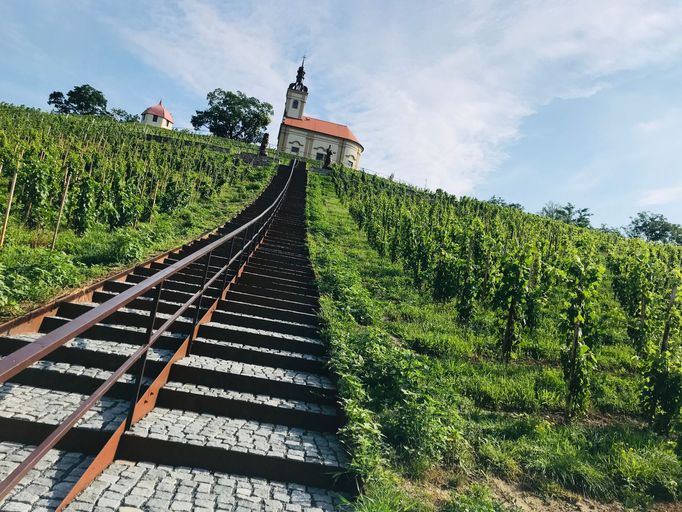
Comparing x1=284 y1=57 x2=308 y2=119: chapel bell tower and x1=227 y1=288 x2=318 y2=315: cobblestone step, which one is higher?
x1=284 y1=57 x2=308 y2=119: chapel bell tower

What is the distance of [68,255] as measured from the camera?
6371 millimetres

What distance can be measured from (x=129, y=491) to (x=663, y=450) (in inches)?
195

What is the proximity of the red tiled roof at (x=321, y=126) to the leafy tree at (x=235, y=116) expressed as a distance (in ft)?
23.9

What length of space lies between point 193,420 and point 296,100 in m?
57.6

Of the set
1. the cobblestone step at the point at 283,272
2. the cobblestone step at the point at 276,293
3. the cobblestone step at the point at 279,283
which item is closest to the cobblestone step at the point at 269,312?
the cobblestone step at the point at 276,293

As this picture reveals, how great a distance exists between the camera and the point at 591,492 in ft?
11.3

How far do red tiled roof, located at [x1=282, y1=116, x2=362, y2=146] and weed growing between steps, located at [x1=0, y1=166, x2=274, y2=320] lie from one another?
4431cm

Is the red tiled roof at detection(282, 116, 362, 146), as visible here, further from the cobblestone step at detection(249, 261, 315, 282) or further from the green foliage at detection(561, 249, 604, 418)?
the green foliage at detection(561, 249, 604, 418)

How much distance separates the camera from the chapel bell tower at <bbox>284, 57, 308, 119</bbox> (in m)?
56.0

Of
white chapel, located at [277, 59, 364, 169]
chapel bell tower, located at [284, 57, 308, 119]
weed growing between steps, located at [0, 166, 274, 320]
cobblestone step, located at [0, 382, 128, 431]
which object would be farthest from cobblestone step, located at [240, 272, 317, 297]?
chapel bell tower, located at [284, 57, 308, 119]

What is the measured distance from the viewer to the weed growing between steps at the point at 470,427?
120 inches

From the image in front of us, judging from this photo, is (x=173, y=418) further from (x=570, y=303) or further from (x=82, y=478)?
(x=570, y=303)

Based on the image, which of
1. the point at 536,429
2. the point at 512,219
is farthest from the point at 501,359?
the point at 512,219

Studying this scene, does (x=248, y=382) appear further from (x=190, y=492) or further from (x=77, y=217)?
(x=77, y=217)
